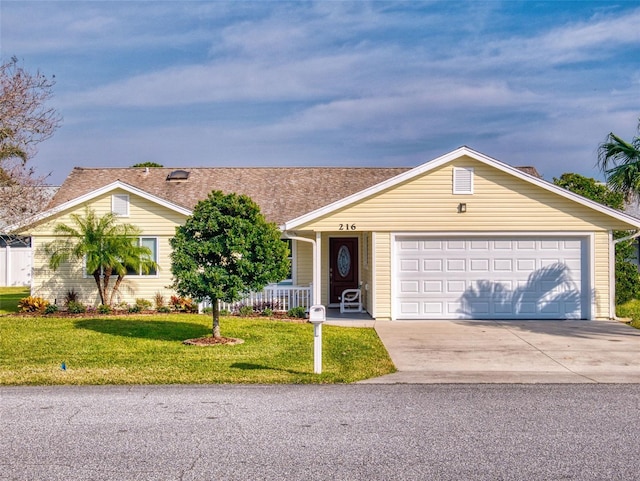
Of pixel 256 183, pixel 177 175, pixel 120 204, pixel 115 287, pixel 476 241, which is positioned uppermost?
pixel 177 175

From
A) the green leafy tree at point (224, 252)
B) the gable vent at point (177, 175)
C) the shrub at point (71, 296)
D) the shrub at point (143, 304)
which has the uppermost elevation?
the gable vent at point (177, 175)

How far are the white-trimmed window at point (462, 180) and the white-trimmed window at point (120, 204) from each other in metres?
9.99

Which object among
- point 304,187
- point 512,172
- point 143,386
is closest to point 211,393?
point 143,386

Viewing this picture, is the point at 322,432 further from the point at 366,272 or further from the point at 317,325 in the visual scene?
the point at 366,272

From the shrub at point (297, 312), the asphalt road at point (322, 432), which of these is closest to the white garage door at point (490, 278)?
the shrub at point (297, 312)

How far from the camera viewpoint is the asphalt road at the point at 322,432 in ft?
18.8

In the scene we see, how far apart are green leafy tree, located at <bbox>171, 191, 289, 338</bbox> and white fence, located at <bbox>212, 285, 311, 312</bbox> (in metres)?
5.13

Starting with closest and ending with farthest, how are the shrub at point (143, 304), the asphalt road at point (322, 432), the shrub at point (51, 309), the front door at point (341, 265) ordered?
the asphalt road at point (322, 432), the shrub at point (51, 309), the shrub at point (143, 304), the front door at point (341, 265)

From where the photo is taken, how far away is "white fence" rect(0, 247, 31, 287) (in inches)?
1276

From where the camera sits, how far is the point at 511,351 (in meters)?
12.5

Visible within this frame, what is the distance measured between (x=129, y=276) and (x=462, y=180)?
10531mm

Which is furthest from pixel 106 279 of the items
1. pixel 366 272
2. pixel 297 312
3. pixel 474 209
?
pixel 474 209

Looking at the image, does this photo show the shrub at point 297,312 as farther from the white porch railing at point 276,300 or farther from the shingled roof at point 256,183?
Result: the shingled roof at point 256,183

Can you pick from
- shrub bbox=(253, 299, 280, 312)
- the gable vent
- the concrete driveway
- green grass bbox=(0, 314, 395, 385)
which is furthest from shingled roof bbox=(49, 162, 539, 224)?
the concrete driveway
